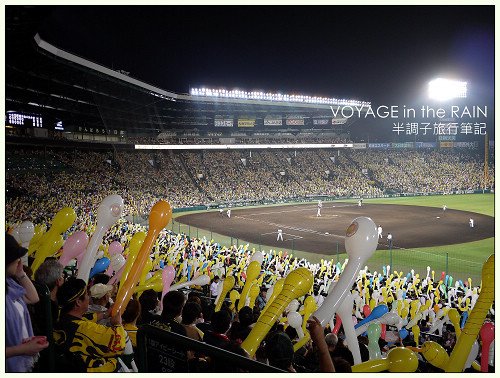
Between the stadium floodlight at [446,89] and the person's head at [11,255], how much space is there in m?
63.0

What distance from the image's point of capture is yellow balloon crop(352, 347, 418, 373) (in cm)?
292

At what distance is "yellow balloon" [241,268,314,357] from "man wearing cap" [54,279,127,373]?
3.38 ft

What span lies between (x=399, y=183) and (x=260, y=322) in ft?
194

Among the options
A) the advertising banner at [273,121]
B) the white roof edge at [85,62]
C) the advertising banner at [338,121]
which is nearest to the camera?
the white roof edge at [85,62]

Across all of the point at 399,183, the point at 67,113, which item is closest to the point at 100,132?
the point at 67,113

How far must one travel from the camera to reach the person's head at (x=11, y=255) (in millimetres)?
3373

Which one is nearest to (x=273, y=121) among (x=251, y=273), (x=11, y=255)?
(x=251, y=273)

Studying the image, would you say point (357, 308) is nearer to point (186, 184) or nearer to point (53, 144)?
point (53, 144)

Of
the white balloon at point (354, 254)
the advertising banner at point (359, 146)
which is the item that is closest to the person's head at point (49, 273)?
the white balloon at point (354, 254)

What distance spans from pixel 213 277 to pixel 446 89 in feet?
188

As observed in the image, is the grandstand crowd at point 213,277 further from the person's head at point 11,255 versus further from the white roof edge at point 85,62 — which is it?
the white roof edge at point 85,62

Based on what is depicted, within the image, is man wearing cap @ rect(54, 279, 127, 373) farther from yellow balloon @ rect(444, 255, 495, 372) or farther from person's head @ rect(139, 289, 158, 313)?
yellow balloon @ rect(444, 255, 495, 372)

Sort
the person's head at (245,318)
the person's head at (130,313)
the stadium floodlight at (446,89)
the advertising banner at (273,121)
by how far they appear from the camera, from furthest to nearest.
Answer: the advertising banner at (273,121)
the stadium floodlight at (446,89)
the person's head at (245,318)
the person's head at (130,313)

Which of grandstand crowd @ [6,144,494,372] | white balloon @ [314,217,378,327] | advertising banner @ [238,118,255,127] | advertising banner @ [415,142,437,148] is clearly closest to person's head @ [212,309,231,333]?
grandstand crowd @ [6,144,494,372]
